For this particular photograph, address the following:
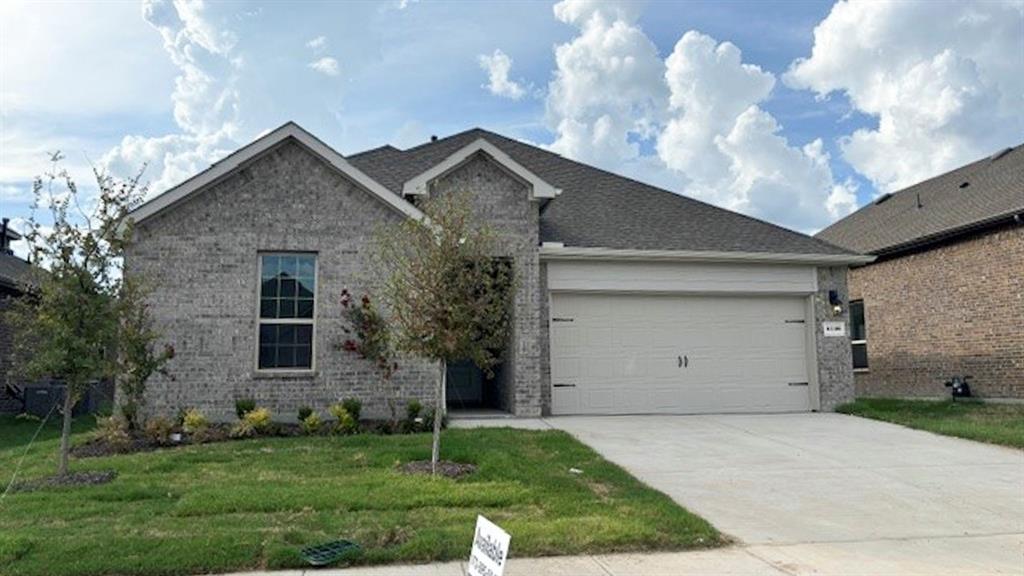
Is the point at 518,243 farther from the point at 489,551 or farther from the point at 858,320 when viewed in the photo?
the point at 858,320

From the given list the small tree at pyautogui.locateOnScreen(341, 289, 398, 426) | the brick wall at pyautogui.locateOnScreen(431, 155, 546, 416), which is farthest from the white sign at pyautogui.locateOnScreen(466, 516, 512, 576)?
the brick wall at pyautogui.locateOnScreen(431, 155, 546, 416)

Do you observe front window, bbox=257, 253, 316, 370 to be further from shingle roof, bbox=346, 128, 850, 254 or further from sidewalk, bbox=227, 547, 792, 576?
sidewalk, bbox=227, 547, 792, 576

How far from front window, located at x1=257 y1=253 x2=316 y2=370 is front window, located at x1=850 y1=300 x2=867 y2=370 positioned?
48.8 ft

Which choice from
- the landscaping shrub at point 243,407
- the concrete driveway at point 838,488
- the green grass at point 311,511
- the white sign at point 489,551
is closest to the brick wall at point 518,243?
the concrete driveway at point 838,488

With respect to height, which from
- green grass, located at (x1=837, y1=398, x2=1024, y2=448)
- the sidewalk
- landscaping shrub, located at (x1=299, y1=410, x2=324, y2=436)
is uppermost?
landscaping shrub, located at (x1=299, y1=410, x2=324, y2=436)

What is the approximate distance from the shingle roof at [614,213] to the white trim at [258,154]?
A: 1732mm

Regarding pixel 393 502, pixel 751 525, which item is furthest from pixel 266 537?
pixel 751 525

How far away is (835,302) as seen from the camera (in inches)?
567

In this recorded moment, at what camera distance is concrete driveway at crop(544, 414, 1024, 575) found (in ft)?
18.0

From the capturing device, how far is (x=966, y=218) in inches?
645

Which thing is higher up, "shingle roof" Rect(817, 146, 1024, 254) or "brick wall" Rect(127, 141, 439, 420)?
"shingle roof" Rect(817, 146, 1024, 254)

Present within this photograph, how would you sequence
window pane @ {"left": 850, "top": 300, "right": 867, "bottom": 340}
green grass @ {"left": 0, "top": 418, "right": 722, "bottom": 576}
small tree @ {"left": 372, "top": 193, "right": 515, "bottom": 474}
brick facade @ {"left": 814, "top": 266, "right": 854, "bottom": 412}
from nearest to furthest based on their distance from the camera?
green grass @ {"left": 0, "top": 418, "right": 722, "bottom": 576} < small tree @ {"left": 372, "top": 193, "right": 515, "bottom": 474} < brick facade @ {"left": 814, "top": 266, "right": 854, "bottom": 412} < window pane @ {"left": 850, "top": 300, "right": 867, "bottom": 340}

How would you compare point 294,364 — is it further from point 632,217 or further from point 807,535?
point 807,535

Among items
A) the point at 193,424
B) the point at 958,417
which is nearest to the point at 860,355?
the point at 958,417
